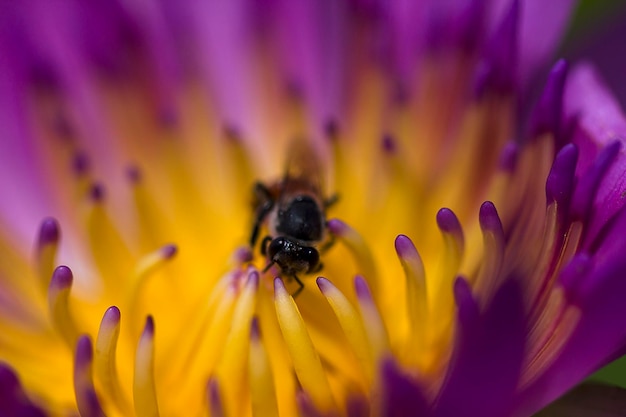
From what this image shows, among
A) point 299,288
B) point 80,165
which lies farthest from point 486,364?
point 80,165

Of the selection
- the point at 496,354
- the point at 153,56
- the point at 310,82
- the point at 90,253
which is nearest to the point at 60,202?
the point at 90,253

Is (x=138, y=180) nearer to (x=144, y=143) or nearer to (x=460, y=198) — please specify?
(x=144, y=143)

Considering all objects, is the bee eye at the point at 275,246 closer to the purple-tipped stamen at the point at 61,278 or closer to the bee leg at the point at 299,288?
the bee leg at the point at 299,288

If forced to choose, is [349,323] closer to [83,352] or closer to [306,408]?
[306,408]

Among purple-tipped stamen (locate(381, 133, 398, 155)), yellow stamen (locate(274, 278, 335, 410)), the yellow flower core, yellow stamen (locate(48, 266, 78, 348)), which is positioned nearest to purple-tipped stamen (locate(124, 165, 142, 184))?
the yellow flower core

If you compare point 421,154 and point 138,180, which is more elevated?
point 138,180

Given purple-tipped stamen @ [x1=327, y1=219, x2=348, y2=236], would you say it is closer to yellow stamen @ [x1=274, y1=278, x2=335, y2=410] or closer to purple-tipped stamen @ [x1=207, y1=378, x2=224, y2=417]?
yellow stamen @ [x1=274, y1=278, x2=335, y2=410]

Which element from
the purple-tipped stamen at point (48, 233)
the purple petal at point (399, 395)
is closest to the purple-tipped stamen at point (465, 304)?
the purple petal at point (399, 395)

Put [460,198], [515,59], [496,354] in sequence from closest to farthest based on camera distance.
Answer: [496,354], [515,59], [460,198]
